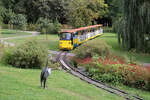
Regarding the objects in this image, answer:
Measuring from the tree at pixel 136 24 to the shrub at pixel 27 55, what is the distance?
12096 millimetres

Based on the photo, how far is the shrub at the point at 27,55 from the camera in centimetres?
1597

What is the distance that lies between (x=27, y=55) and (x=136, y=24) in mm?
14021

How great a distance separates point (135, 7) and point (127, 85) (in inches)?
470

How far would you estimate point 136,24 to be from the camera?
2361 centimetres

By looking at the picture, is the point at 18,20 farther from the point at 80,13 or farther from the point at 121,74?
the point at 121,74

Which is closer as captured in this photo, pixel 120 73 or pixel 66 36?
pixel 120 73

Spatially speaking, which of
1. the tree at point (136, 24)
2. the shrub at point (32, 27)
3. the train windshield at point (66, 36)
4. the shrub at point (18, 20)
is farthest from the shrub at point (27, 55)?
the shrub at point (32, 27)

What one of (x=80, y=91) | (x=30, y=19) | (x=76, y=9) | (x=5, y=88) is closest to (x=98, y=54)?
(x=80, y=91)

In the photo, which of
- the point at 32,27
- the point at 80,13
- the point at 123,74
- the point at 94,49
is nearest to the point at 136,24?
the point at 94,49

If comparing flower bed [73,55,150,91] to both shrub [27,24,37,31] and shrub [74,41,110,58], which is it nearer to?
shrub [74,41,110,58]

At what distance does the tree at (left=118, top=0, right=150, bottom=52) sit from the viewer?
22859mm

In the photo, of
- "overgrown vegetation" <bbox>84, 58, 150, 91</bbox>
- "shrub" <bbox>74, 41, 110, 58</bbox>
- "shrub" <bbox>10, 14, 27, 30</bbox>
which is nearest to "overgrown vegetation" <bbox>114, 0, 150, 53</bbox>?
"shrub" <bbox>74, 41, 110, 58</bbox>

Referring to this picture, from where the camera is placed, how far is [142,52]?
2472 centimetres

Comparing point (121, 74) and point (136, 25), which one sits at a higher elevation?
point (136, 25)
